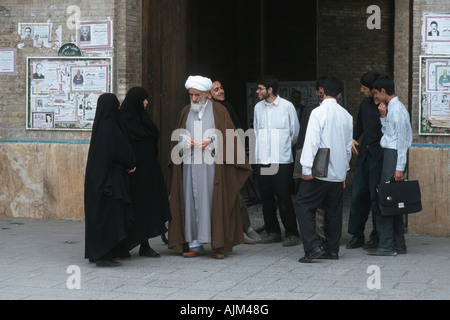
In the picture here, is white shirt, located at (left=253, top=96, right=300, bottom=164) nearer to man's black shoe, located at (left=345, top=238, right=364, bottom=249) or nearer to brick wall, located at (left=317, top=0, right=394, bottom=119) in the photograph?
man's black shoe, located at (left=345, top=238, right=364, bottom=249)

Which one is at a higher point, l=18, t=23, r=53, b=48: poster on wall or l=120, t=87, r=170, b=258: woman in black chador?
l=18, t=23, r=53, b=48: poster on wall

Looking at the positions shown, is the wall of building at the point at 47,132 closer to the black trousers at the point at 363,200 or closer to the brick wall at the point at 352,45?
the black trousers at the point at 363,200

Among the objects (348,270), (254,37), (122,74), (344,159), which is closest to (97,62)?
(122,74)

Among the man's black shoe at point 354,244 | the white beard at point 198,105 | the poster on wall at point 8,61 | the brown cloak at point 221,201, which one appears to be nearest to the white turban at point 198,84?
the white beard at point 198,105

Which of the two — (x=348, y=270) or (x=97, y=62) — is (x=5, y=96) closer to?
(x=97, y=62)

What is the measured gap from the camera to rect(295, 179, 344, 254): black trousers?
25.6 feet

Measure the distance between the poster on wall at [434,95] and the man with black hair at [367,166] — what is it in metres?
1.08

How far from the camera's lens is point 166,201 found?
819 cm

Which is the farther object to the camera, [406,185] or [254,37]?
[254,37]

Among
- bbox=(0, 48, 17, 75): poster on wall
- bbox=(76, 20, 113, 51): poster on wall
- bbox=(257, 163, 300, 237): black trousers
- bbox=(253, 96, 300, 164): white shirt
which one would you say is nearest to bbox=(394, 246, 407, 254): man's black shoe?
bbox=(257, 163, 300, 237): black trousers

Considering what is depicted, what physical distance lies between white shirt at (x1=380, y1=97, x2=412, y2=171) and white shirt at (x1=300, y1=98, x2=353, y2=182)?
44 centimetres

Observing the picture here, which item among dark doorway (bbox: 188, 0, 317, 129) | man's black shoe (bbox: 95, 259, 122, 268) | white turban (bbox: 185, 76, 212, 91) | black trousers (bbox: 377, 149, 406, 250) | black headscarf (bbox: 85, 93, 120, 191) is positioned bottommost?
man's black shoe (bbox: 95, 259, 122, 268)

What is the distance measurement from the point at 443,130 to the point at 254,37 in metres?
8.24

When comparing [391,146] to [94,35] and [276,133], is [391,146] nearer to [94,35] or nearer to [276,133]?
→ [276,133]
